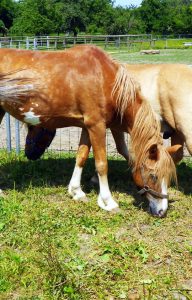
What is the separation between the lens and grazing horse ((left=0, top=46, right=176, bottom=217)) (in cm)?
437

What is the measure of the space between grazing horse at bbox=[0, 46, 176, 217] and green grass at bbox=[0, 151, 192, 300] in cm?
32

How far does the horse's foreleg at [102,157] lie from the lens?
180 inches

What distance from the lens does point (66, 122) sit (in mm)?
4797

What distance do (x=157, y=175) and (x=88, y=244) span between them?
1024 millimetres

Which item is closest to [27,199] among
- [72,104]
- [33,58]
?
[72,104]

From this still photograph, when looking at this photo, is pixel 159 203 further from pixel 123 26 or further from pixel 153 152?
pixel 123 26

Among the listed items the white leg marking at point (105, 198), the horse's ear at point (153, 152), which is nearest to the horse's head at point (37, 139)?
the white leg marking at point (105, 198)

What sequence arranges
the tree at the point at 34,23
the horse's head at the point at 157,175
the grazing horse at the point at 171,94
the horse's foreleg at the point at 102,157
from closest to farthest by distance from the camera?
the horse's head at the point at 157,175 → the horse's foreleg at the point at 102,157 → the grazing horse at the point at 171,94 → the tree at the point at 34,23

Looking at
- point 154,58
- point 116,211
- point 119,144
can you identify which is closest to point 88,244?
point 116,211

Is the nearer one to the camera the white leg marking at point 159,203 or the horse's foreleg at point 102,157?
the white leg marking at point 159,203

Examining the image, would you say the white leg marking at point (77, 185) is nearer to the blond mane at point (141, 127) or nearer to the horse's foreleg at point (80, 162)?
the horse's foreleg at point (80, 162)

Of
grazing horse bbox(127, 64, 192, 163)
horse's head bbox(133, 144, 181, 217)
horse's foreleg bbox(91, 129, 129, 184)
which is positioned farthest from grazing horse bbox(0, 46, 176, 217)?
horse's foreleg bbox(91, 129, 129, 184)

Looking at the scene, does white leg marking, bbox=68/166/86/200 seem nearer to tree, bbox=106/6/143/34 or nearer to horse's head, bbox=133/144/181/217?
horse's head, bbox=133/144/181/217

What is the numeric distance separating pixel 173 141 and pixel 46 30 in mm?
44535
